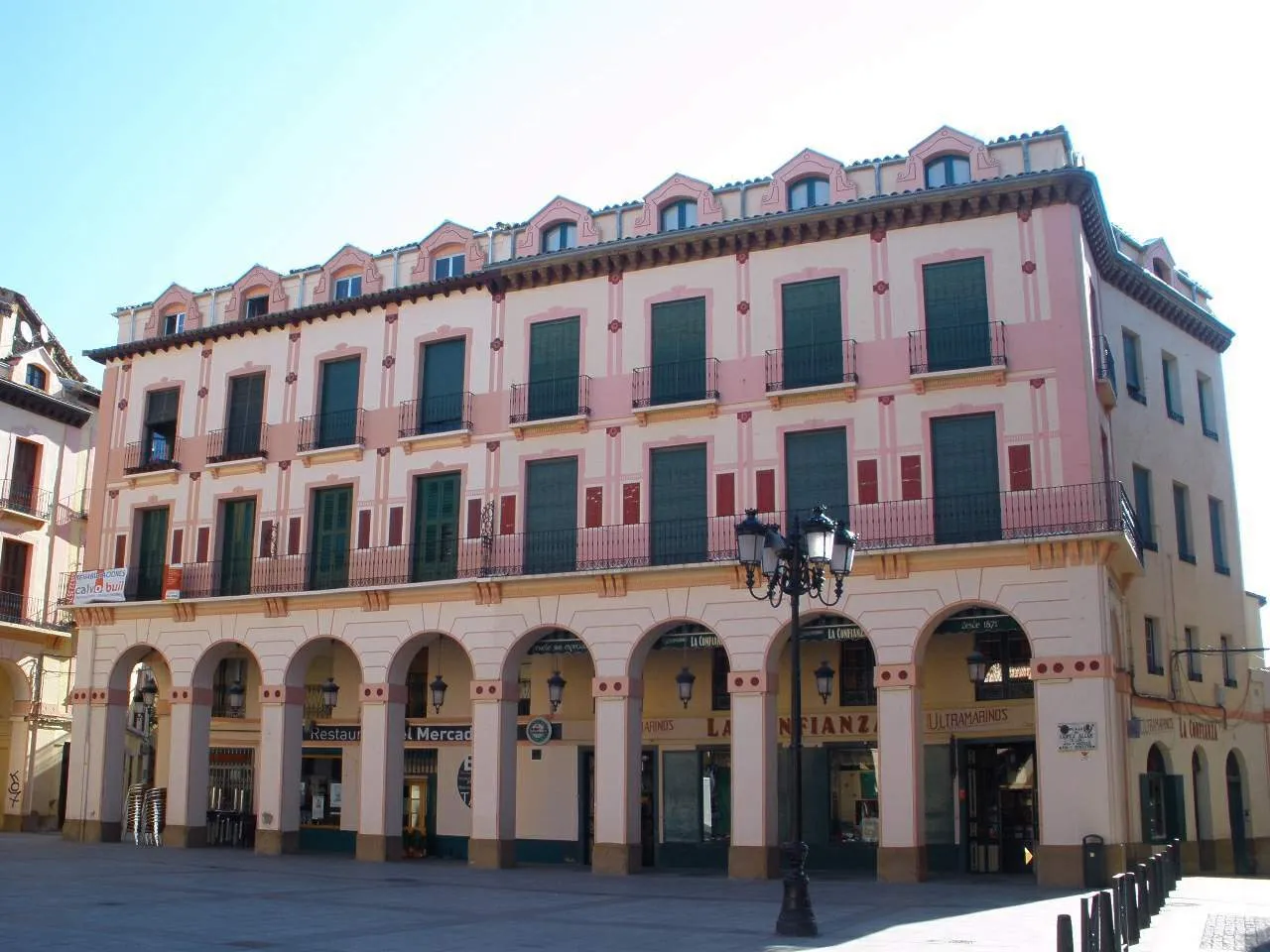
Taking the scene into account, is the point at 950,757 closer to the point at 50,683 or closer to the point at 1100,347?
the point at 1100,347

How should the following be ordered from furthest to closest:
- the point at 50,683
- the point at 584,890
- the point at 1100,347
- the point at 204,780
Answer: the point at 50,683 < the point at 204,780 < the point at 1100,347 < the point at 584,890

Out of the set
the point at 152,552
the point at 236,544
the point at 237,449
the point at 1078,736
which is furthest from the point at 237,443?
the point at 1078,736

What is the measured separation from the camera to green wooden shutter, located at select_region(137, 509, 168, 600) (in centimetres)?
3388

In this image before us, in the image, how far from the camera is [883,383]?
1030 inches

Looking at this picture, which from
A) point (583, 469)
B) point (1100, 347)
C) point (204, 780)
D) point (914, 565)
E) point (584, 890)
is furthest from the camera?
point (204, 780)

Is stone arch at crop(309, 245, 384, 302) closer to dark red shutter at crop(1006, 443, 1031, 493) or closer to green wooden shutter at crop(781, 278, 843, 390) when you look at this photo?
green wooden shutter at crop(781, 278, 843, 390)

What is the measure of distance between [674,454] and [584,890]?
9.28 metres

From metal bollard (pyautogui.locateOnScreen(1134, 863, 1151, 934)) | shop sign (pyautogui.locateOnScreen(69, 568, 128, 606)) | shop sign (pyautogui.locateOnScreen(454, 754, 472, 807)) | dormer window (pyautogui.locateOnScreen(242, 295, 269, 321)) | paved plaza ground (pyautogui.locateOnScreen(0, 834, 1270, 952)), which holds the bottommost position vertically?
paved plaza ground (pyautogui.locateOnScreen(0, 834, 1270, 952))

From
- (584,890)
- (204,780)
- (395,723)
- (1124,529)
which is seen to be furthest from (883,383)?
(204,780)

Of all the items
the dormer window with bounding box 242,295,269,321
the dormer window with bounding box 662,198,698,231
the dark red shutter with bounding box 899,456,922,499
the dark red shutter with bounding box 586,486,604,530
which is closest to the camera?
the dark red shutter with bounding box 899,456,922,499

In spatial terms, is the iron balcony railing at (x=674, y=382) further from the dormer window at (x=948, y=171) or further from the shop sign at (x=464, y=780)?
the shop sign at (x=464, y=780)

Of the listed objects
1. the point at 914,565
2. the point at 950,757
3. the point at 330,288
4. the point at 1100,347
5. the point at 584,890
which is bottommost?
the point at 584,890

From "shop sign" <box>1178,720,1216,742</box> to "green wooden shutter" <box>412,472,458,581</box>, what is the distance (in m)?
16.6

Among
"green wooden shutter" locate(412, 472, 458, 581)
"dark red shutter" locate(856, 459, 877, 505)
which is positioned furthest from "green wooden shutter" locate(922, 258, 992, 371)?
"green wooden shutter" locate(412, 472, 458, 581)
